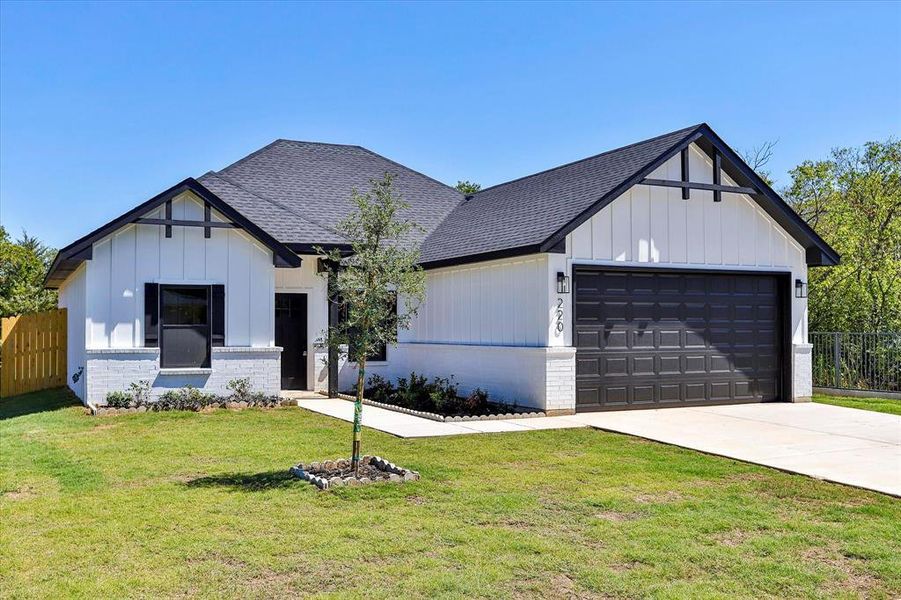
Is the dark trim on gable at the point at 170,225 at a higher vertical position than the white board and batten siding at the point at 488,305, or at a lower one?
higher

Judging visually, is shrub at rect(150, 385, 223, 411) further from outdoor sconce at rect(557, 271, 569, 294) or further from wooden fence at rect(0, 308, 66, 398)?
outdoor sconce at rect(557, 271, 569, 294)

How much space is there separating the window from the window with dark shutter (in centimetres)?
12

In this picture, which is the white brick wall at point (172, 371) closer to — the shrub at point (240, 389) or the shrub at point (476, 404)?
the shrub at point (240, 389)

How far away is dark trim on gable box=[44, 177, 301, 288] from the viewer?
1407 cm

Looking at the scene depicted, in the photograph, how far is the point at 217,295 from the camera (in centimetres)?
1523

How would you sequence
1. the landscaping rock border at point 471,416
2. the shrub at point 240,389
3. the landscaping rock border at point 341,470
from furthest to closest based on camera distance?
the shrub at point 240,389 < the landscaping rock border at point 471,416 < the landscaping rock border at point 341,470

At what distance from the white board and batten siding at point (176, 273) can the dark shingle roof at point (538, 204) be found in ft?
12.3

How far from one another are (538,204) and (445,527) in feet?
35.3

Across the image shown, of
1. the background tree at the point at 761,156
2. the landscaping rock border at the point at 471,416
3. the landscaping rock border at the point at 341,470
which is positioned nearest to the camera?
the landscaping rock border at the point at 341,470

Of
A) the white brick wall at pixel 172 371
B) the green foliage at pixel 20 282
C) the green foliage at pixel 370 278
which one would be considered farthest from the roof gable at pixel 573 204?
the green foliage at pixel 20 282

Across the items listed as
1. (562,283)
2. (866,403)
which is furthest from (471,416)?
(866,403)

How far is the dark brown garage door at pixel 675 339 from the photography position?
14.3 meters

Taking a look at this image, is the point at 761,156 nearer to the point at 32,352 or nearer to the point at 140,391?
the point at 140,391

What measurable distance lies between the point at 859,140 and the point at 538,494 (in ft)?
66.2
